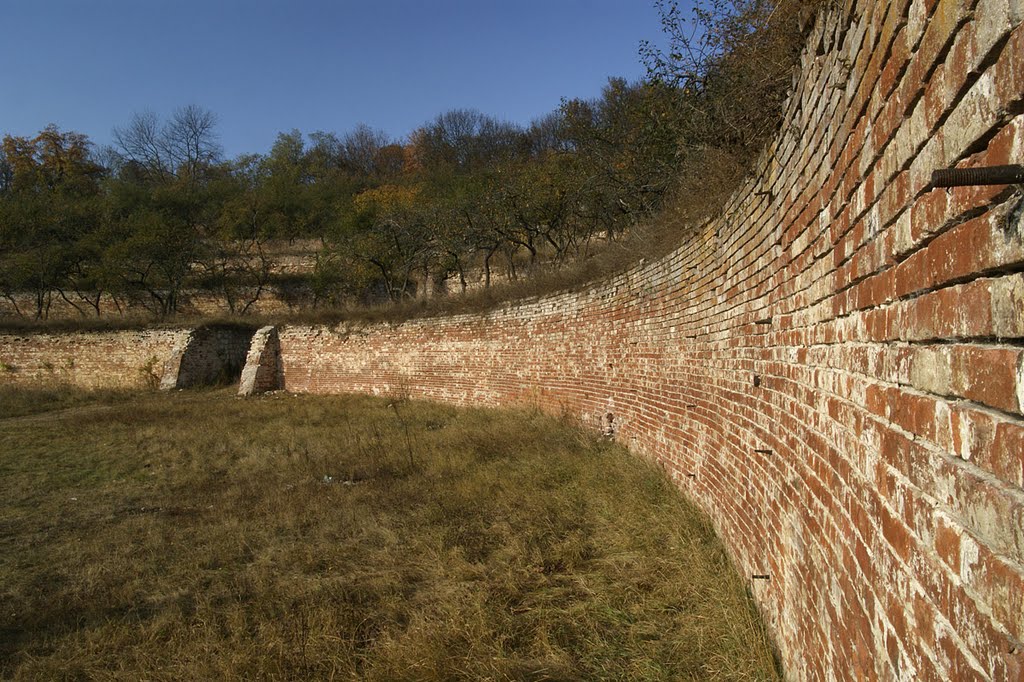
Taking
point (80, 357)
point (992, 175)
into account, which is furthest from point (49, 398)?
point (992, 175)

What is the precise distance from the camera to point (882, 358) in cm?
175

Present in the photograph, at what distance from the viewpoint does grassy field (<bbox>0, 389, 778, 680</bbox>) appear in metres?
3.71

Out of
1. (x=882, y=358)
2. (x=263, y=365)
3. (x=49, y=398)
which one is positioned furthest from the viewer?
(x=263, y=365)

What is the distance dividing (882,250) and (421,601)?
13.0ft

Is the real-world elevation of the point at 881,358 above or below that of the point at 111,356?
below

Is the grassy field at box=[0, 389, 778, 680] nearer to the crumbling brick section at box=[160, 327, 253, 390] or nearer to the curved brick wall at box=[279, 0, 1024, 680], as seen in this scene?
the curved brick wall at box=[279, 0, 1024, 680]

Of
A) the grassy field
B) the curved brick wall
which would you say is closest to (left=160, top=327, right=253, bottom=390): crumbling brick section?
the grassy field

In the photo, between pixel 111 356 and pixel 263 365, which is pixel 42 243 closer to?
pixel 111 356

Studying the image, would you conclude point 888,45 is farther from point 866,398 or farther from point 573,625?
point 573,625

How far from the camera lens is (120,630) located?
4293 millimetres

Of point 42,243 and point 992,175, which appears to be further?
point 42,243

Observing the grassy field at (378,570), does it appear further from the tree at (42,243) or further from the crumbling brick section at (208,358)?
the tree at (42,243)

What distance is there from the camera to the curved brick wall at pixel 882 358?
1.06 m

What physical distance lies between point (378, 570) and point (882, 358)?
4488 mm
